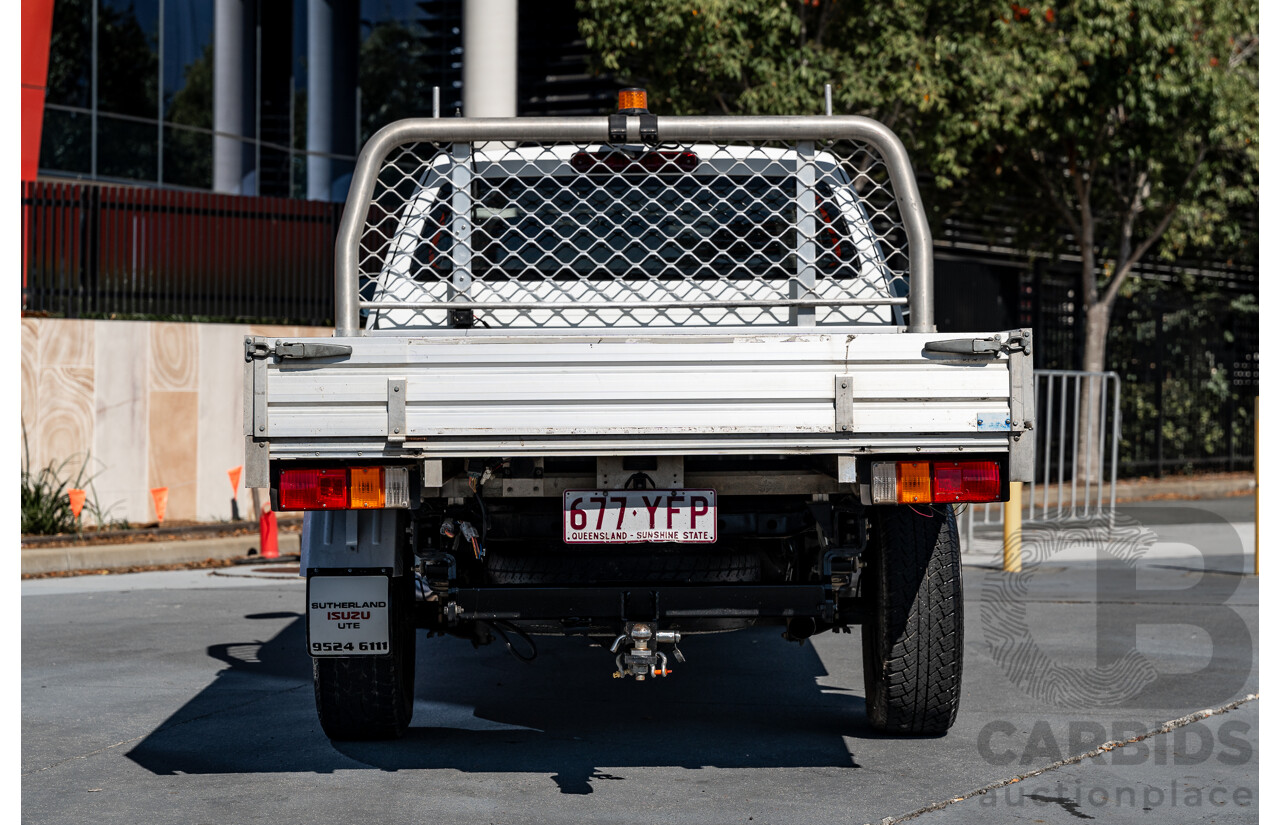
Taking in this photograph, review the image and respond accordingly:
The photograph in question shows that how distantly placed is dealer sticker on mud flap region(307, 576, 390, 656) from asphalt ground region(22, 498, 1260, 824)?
50 cm

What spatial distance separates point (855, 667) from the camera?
6953mm

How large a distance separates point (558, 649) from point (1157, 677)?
Answer: 3.02 metres

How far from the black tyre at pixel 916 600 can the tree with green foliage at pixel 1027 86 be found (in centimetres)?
879

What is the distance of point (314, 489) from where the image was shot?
174 inches

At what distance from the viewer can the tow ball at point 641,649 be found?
4680mm

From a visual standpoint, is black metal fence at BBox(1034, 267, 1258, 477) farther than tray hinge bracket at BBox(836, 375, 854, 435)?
Yes

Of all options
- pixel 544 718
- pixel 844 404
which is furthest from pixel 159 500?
pixel 844 404

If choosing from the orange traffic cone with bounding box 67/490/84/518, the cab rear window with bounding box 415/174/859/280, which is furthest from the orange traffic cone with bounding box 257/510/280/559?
the cab rear window with bounding box 415/174/859/280

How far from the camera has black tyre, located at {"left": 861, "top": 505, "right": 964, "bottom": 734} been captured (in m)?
5.01

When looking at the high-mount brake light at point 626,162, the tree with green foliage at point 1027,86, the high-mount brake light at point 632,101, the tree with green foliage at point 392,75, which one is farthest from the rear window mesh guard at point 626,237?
the tree with green foliage at point 392,75

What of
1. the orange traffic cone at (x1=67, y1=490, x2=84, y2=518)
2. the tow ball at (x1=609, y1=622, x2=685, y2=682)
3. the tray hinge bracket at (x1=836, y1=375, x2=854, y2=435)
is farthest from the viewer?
the orange traffic cone at (x1=67, y1=490, x2=84, y2=518)

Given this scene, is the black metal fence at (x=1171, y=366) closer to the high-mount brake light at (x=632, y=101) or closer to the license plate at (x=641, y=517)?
the high-mount brake light at (x=632, y=101)

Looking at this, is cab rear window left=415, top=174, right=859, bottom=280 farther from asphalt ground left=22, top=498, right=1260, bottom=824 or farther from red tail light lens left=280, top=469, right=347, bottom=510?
asphalt ground left=22, top=498, right=1260, bottom=824

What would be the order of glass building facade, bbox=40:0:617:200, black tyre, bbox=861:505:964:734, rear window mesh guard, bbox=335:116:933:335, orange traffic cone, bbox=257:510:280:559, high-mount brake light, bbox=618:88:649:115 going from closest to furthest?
black tyre, bbox=861:505:964:734
high-mount brake light, bbox=618:88:649:115
rear window mesh guard, bbox=335:116:933:335
orange traffic cone, bbox=257:510:280:559
glass building facade, bbox=40:0:617:200
